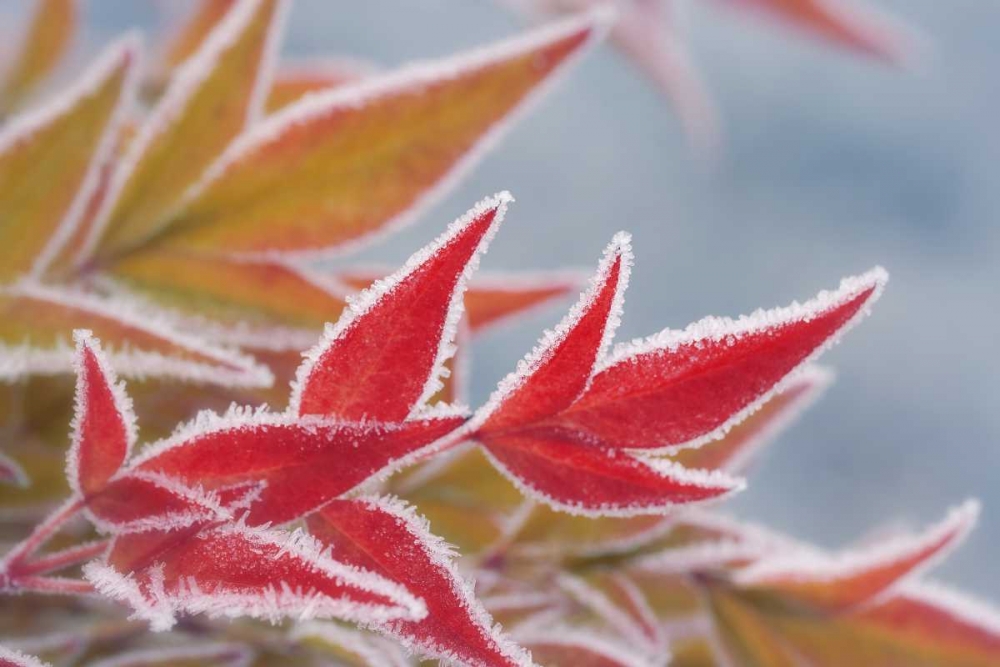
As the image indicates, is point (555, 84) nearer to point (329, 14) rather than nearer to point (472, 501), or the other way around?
point (472, 501)

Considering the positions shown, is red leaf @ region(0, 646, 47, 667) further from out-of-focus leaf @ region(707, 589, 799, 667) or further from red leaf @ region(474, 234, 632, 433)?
out-of-focus leaf @ region(707, 589, 799, 667)

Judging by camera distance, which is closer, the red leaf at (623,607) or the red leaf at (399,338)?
the red leaf at (399,338)

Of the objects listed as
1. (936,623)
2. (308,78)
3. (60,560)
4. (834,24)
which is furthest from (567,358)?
(834,24)

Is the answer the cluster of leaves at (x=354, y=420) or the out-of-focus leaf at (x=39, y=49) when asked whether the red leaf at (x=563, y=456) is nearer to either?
the cluster of leaves at (x=354, y=420)

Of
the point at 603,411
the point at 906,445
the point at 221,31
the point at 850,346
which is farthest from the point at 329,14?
the point at 603,411

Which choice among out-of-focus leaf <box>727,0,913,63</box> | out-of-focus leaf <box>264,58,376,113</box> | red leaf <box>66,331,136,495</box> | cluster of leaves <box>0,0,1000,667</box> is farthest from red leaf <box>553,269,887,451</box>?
out-of-focus leaf <box>727,0,913,63</box>

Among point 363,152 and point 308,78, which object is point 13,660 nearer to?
point 363,152

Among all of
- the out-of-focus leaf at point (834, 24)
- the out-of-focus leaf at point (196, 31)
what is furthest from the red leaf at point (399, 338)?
the out-of-focus leaf at point (834, 24)
